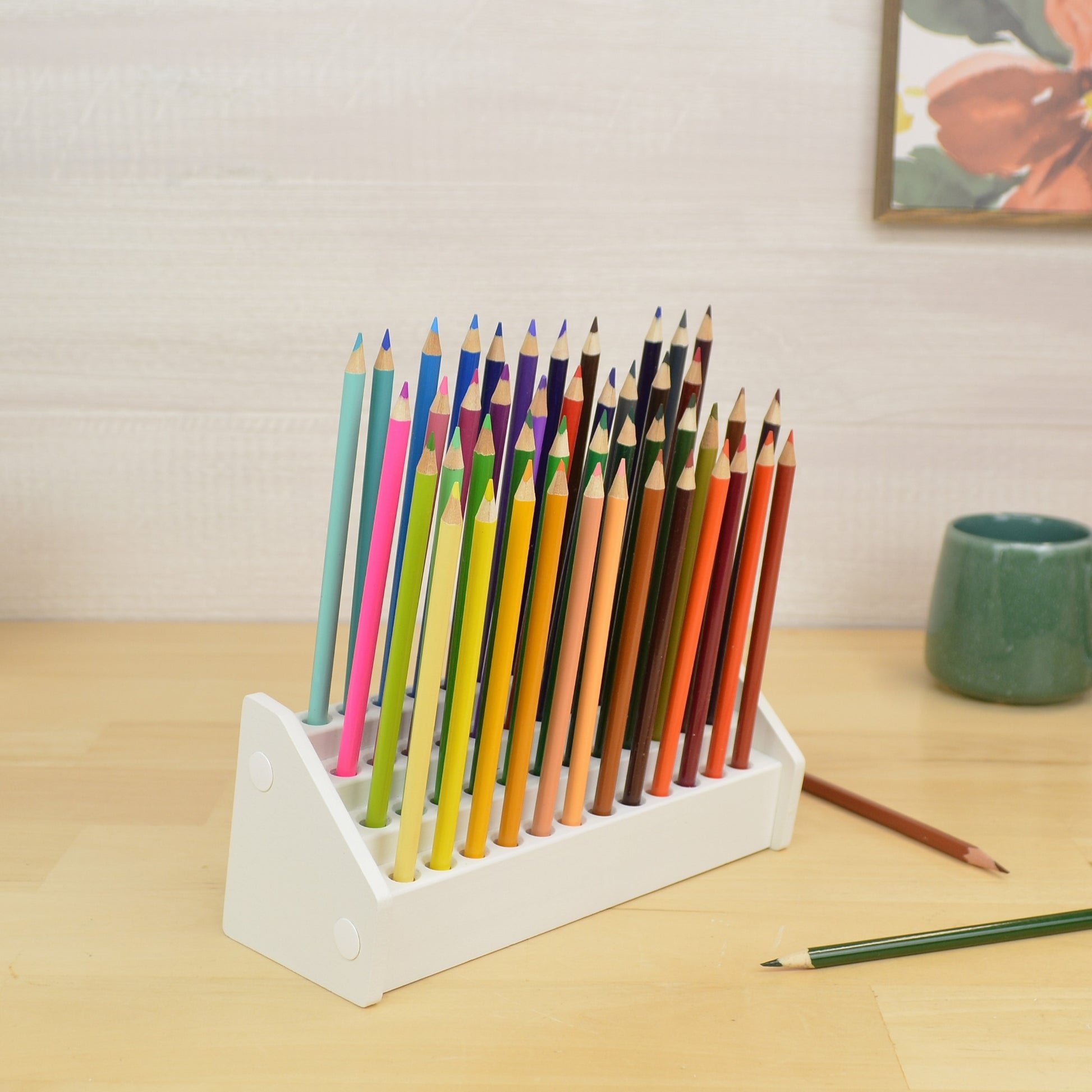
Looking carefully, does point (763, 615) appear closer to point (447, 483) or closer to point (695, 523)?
point (695, 523)

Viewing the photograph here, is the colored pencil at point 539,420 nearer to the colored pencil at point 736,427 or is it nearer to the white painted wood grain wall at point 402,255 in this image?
the colored pencil at point 736,427

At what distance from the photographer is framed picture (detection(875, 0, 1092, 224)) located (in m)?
0.69

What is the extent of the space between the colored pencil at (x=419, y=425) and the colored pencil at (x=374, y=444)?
0.01m

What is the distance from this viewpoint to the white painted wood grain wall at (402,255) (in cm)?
67

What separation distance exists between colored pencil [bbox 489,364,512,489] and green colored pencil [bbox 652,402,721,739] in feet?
0.23

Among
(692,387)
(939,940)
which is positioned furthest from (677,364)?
(939,940)

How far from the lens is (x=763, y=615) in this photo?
48 centimetres

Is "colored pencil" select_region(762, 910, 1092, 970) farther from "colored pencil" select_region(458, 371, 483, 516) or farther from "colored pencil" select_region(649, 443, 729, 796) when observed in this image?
"colored pencil" select_region(458, 371, 483, 516)

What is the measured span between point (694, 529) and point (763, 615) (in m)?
0.06

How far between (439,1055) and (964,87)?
1.94 feet

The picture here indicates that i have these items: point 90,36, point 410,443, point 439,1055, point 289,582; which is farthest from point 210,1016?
point 90,36

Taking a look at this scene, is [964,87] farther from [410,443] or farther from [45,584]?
[45,584]

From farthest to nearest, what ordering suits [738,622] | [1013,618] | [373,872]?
[1013,618] → [738,622] → [373,872]

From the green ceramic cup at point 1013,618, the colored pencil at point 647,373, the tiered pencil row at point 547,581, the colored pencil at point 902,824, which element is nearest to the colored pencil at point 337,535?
the tiered pencil row at point 547,581
